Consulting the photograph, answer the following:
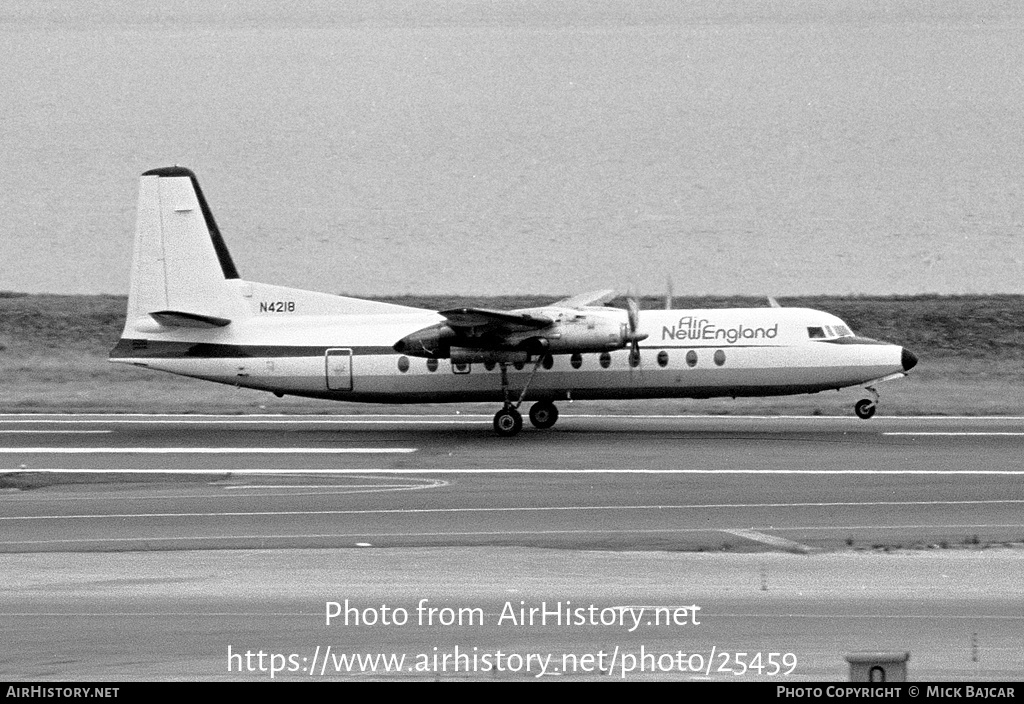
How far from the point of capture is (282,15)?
167 ft

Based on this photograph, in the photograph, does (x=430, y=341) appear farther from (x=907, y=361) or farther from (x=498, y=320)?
(x=907, y=361)

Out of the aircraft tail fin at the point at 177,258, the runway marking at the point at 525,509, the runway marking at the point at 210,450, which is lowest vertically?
the runway marking at the point at 210,450

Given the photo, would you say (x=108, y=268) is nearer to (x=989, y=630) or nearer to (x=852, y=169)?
(x=852, y=169)

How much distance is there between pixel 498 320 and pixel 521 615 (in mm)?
14670

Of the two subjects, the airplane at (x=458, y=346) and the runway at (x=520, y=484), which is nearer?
the runway at (x=520, y=484)

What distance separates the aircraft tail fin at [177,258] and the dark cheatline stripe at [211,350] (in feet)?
1.56

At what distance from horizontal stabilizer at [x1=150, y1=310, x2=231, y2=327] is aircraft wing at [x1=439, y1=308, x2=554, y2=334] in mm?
5271

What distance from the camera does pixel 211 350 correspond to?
89.8 ft

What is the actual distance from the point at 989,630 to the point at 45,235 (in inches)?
1661

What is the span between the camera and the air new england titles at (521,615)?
10.8 meters

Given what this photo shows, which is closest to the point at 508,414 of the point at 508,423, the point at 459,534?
the point at 508,423

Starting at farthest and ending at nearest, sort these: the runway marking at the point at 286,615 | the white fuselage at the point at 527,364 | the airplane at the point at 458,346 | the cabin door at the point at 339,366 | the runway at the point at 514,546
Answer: the cabin door at the point at 339,366, the white fuselage at the point at 527,364, the airplane at the point at 458,346, the runway marking at the point at 286,615, the runway at the point at 514,546

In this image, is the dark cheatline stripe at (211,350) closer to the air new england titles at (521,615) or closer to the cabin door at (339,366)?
the cabin door at (339,366)

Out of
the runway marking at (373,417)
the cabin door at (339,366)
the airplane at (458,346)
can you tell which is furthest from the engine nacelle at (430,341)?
the runway marking at (373,417)
